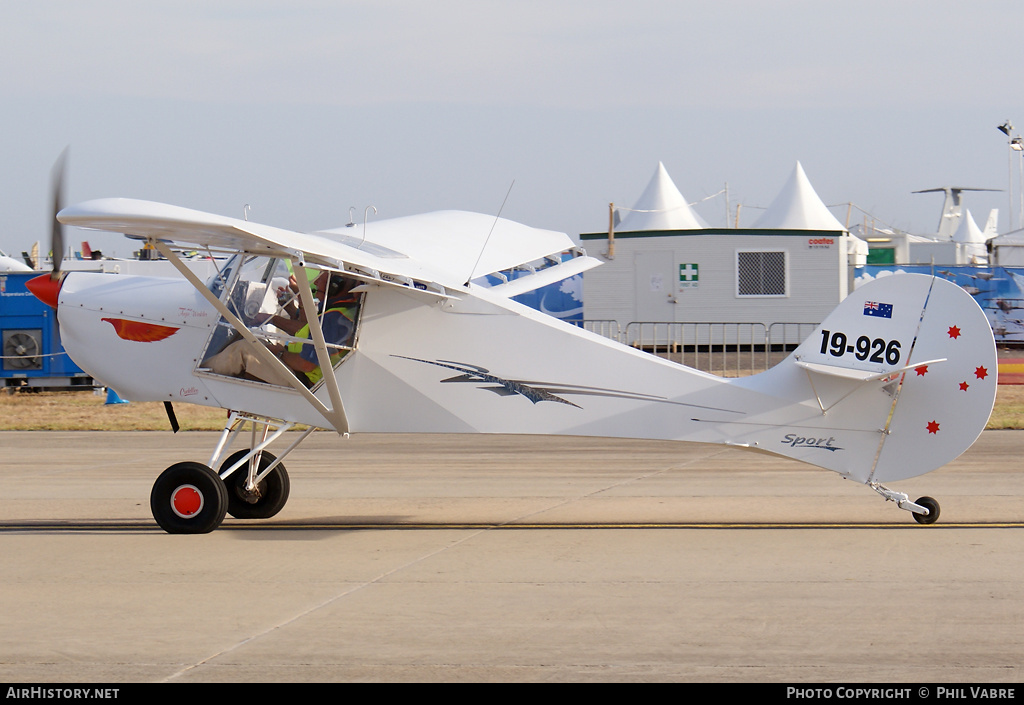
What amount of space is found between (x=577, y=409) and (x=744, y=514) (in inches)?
85.7

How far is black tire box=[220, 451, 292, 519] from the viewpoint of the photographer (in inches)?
370

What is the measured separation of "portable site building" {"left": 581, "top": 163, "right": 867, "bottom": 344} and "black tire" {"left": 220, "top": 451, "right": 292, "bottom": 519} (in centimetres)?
2378

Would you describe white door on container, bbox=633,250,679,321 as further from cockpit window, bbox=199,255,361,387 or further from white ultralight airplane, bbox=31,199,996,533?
cockpit window, bbox=199,255,361,387

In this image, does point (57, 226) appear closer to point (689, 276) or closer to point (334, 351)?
point (334, 351)

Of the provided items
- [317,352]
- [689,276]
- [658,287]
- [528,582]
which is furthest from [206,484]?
[689,276]

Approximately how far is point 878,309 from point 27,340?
21.6 meters

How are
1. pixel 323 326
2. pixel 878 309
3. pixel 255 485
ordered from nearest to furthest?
pixel 878 309, pixel 323 326, pixel 255 485


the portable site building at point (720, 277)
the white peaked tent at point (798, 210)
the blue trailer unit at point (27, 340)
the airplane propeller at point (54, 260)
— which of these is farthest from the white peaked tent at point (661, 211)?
the airplane propeller at point (54, 260)

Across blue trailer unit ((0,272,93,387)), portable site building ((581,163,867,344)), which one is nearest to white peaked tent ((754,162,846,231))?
portable site building ((581,163,867,344))

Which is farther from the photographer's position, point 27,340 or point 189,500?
point 27,340

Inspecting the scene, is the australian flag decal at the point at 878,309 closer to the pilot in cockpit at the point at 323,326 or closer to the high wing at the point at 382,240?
the high wing at the point at 382,240

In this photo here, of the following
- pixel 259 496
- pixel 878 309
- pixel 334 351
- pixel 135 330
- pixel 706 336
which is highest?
pixel 878 309

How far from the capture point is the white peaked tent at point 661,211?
40406 mm

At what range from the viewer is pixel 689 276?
33219 millimetres
